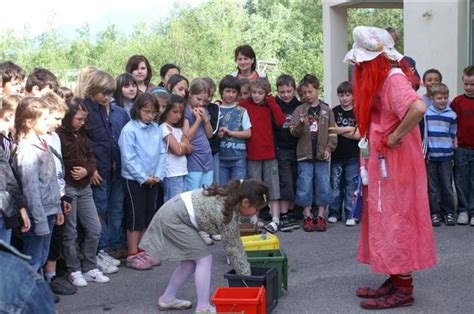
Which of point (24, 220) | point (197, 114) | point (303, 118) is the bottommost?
point (24, 220)

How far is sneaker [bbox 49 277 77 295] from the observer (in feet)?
17.0

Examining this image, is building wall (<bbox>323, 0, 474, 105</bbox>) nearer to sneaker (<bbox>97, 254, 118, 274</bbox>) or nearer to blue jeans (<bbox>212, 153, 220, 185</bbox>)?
blue jeans (<bbox>212, 153, 220, 185</bbox>)

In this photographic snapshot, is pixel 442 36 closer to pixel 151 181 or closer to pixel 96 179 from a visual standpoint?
pixel 151 181

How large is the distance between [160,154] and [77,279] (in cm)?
134

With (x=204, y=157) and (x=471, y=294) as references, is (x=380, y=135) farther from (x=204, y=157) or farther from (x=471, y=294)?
(x=204, y=157)

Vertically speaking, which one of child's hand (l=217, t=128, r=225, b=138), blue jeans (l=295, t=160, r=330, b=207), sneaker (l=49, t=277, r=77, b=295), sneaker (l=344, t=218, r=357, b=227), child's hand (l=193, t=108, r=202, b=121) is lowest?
sneaker (l=344, t=218, r=357, b=227)

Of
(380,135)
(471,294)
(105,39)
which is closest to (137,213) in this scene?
(380,135)

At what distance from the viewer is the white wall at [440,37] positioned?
388 inches

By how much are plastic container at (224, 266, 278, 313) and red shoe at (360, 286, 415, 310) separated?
662 mm

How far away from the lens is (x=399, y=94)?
4371 mm

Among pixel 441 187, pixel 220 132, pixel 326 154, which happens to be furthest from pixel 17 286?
pixel 441 187

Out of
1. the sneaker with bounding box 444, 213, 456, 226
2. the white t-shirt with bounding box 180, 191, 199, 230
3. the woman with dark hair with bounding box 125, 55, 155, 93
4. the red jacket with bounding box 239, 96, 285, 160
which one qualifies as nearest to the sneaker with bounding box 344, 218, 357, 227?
the sneaker with bounding box 444, 213, 456, 226

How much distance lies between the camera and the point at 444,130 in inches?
286

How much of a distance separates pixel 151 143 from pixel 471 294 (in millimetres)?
2958
